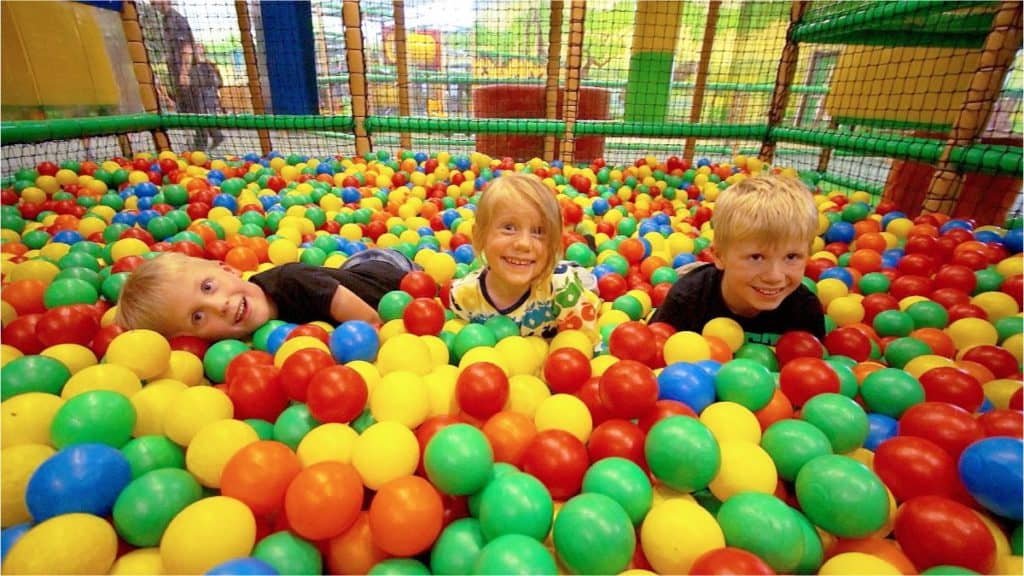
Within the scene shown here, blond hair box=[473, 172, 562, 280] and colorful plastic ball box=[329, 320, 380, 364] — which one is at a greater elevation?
blond hair box=[473, 172, 562, 280]

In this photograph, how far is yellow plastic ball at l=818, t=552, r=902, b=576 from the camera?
0.66m

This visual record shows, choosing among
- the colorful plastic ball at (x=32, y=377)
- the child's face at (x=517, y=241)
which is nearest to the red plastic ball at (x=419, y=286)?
the child's face at (x=517, y=241)

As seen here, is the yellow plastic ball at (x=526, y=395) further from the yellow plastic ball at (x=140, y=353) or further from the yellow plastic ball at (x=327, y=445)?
the yellow plastic ball at (x=140, y=353)

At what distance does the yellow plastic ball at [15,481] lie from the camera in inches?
31.2

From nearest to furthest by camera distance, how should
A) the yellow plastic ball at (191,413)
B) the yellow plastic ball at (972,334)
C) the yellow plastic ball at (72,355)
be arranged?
the yellow plastic ball at (191,413) → the yellow plastic ball at (72,355) → the yellow plastic ball at (972,334)

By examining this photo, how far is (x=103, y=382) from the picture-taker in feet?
3.33

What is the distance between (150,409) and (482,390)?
627 millimetres

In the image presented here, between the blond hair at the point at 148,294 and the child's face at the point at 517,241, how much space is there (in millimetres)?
762

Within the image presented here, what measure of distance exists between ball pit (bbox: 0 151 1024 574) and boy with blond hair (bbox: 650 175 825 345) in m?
0.09

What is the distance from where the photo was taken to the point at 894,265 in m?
1.88

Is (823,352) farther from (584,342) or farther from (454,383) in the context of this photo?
(454,383)

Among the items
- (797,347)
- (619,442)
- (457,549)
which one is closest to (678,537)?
(619,442)

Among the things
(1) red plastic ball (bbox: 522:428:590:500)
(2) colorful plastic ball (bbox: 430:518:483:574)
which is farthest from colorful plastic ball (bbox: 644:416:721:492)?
(2) colorful plastic ball (bbox: 430:518:483:574)

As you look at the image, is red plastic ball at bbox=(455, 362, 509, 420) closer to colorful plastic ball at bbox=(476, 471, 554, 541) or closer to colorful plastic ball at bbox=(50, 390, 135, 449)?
colorful plastic ball at bbox=(476, 471, 554, 541)
